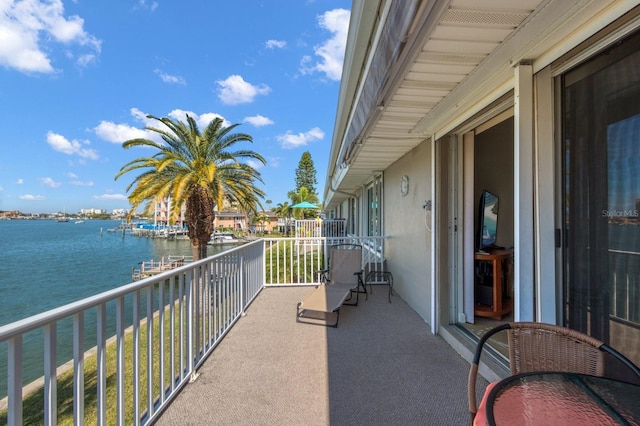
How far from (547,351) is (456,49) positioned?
156 centimetres

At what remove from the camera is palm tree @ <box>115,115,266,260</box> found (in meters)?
7.96

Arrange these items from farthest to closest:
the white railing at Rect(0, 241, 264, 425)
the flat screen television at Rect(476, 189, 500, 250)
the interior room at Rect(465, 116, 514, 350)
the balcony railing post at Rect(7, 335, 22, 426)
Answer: the interior room at Rect(465, 116, 514, 350), the flat screen television at Rect(476, 189, 500, 250), the white railing at Rect(0, 241, 264, 425), the balcony railing post at Rect(7, 335, 22, 426)

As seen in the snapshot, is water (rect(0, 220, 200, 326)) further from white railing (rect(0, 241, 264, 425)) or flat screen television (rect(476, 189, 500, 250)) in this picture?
flat screen television (rect(476, 189, 500, 250))

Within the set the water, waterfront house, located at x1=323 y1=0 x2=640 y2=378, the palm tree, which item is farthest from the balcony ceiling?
the water

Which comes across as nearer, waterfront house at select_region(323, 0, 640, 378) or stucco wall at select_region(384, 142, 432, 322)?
waterfront house at select_region(323, 0, 640, 378)

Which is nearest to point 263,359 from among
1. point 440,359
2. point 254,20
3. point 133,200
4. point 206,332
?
point 206,332

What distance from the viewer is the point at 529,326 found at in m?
1.43

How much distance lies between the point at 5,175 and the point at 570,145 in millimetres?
35942

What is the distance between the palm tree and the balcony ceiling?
6013 millimetres

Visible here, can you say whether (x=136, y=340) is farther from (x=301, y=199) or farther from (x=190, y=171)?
(x=301, y=199)

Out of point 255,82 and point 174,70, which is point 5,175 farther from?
point 255,82

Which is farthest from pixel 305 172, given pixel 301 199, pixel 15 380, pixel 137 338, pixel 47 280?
pixel 15 380

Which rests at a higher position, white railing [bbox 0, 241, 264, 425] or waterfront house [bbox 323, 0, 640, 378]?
waterfront house [bbox 323, 0, 640, 378]

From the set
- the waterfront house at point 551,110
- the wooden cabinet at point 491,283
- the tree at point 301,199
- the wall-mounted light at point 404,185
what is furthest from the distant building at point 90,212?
the waterfront house at point 551,110
